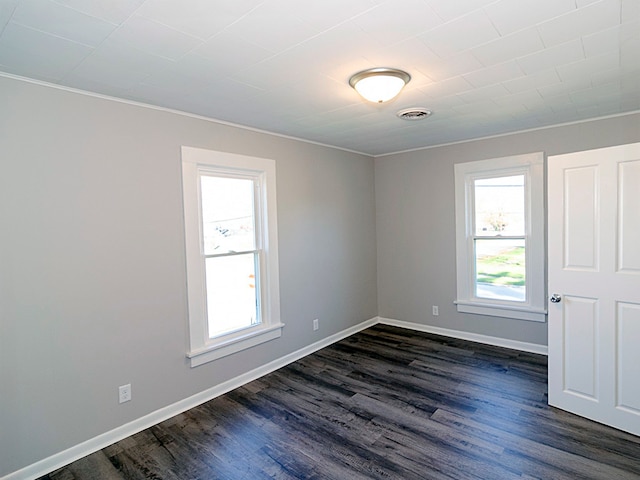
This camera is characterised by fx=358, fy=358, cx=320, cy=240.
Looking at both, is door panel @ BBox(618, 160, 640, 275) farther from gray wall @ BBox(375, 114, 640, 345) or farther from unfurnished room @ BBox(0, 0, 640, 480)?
gray wall @ BBox(375, 114, 640, 345)

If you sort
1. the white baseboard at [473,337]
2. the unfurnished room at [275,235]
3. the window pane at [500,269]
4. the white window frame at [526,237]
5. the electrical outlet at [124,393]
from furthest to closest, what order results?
the window pane at [500,269], the white baseboard at [473,337], the white window frame at [526,237], the electrical outlet at [124,393], the unfurnished room at [275,235]

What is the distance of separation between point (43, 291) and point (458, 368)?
11.6 feet

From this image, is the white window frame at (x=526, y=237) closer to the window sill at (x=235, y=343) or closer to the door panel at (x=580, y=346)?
the door panel at (x=580, y=346)

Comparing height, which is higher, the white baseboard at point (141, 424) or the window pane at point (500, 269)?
the window pane at point (500, 269)

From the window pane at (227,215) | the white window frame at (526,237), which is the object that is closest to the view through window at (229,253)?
the window pane at (227,215)

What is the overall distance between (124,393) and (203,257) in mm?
1155

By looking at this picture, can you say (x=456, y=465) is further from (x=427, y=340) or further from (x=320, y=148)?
(x=320, y=148)

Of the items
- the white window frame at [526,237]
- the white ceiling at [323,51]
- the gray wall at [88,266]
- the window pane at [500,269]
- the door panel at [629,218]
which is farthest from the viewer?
the window pane at [500,269]

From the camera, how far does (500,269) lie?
4207 mm

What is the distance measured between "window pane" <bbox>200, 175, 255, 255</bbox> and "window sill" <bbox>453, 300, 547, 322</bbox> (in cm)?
270

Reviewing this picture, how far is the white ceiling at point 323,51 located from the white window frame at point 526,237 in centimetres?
96

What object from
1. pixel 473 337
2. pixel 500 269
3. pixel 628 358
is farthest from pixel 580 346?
pixel 473 337

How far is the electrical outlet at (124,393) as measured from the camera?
257 cm

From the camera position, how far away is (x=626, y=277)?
8.12 ft
